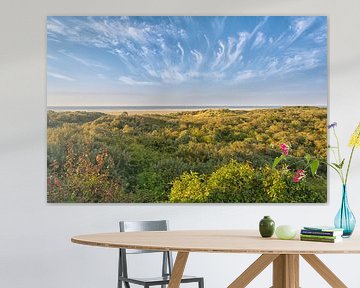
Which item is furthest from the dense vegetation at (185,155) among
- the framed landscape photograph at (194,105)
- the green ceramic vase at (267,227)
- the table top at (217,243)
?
the green ceramic vase at (267,227)

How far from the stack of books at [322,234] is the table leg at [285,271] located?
14cm

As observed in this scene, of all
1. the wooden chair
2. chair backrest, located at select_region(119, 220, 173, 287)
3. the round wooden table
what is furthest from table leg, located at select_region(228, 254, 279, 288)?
chair backrest, located at select_region(119, 220, 173, 287)

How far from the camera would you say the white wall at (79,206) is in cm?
655

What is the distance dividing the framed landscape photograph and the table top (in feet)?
5.73

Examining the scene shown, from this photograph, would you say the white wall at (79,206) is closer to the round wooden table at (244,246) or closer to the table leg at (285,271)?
the round wooden table at (244,246)

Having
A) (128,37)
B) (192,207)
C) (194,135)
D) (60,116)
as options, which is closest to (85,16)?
(128,37)

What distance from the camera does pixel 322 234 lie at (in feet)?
14.2

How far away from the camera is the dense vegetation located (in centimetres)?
659

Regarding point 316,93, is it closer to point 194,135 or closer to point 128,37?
point 194,135

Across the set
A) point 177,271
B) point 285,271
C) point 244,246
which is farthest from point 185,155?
point 244,246

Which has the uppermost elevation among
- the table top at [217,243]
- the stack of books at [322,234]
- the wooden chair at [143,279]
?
the stack of books at [322,234]

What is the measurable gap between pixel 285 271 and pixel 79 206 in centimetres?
252

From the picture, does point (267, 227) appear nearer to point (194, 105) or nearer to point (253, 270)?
point (253, 270)

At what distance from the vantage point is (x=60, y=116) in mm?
6609
